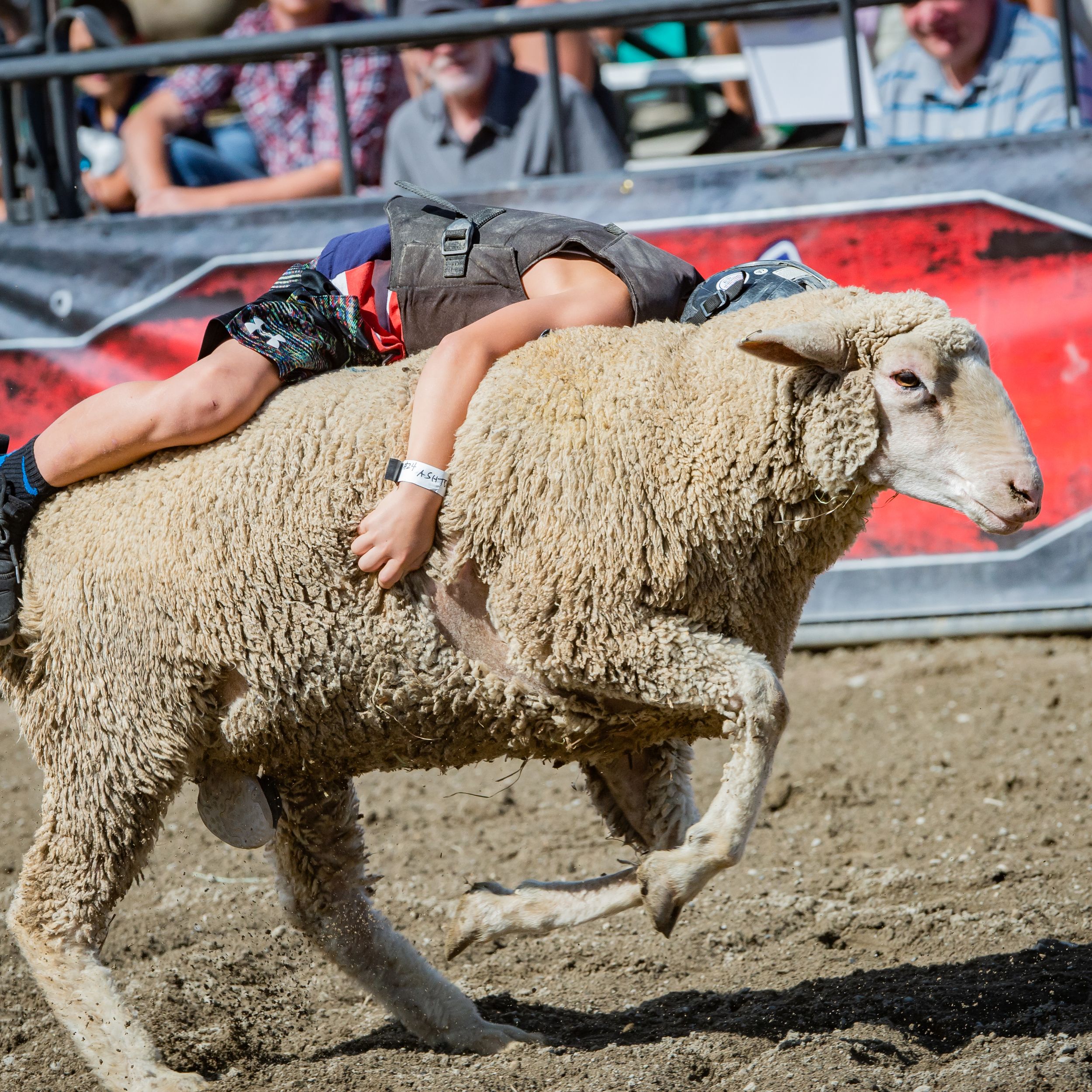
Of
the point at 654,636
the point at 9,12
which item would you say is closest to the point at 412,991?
the point at 654,636

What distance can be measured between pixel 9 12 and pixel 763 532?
6.81 meters

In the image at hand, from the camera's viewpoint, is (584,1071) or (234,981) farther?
(234,981)

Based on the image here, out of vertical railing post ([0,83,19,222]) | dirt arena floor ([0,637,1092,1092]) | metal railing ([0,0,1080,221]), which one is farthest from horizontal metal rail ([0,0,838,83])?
dirt arena floor ([0,637,1092,1092])

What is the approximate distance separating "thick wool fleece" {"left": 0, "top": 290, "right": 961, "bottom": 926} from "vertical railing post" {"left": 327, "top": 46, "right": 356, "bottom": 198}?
2573 mm

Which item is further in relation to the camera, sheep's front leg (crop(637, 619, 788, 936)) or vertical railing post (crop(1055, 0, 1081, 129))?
vertical railing post (crop(1055, 0, 1081, 129))

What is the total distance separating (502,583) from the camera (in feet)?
8.21

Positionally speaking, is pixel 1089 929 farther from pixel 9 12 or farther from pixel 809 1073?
pixel 9 12

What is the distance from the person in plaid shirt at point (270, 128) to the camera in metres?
5.77

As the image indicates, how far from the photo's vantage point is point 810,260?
5.09m

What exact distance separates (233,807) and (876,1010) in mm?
1467

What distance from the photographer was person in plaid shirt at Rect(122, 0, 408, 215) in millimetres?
5766

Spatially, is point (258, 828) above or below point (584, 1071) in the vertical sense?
above

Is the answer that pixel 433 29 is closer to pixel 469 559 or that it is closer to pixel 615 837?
pixel 469 559

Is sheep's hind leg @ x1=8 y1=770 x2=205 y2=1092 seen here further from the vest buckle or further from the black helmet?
the black helmet
